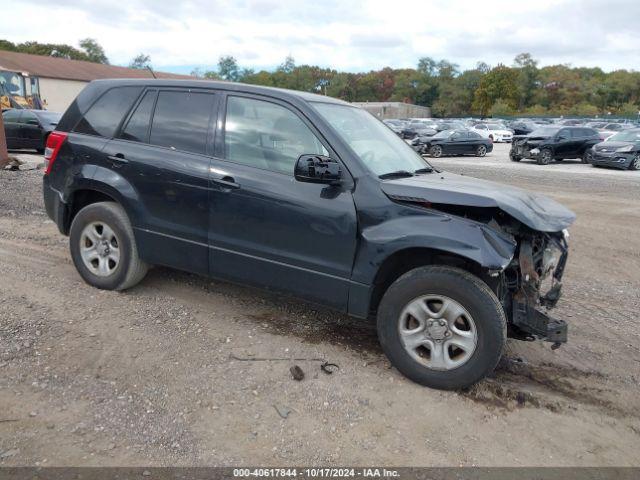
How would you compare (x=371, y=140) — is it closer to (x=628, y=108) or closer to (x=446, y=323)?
(x=446, y=323)

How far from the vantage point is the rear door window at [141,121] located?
4.51 meters

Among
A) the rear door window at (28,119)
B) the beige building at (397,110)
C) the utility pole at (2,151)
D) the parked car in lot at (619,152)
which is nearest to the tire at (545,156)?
the parked car in lot at (619,152)

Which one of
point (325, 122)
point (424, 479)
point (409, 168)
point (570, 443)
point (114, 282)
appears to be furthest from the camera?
point (114, 282)

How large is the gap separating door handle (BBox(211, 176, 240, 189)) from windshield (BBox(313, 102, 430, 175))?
0.84m

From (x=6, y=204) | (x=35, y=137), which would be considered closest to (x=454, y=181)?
(x=6, y=204)

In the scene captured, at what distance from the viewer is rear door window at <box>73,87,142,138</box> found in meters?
4.65

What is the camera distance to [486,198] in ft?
11.1

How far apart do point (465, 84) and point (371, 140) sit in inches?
4375

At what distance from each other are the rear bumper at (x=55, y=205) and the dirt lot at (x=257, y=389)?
0.57 m

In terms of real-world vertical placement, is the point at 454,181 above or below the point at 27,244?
above

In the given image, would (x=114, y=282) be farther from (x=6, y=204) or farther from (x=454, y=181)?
(x=6, y=204)

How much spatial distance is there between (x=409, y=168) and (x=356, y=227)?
94 cm

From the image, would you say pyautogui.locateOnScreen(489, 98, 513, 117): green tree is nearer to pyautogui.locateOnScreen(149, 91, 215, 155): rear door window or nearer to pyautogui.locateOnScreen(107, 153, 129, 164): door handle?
pyautogui.locateOnScreen(149, 91, 215, 155): rear door window

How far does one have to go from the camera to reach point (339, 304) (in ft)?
12.3
